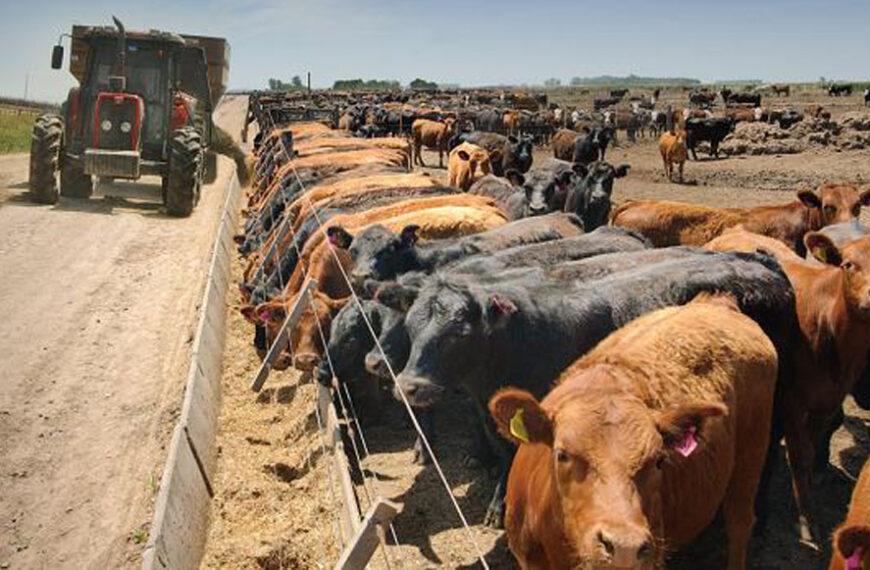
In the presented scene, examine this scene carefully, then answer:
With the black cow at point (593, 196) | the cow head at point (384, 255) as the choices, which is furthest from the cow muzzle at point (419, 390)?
the black cow at point (593, 196)

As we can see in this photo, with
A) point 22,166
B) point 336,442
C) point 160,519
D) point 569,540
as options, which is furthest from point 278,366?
point 22,166

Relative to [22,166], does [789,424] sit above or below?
below

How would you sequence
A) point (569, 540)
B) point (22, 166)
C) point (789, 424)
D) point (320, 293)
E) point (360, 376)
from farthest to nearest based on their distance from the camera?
point (22, 166), point (320, 293), point (360, 376), point (789, 424), point (569, 540)

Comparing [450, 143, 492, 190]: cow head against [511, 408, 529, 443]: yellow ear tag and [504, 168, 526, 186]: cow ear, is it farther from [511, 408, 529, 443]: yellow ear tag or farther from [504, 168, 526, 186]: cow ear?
[511, 408, 529, 443]: yellow ear tag

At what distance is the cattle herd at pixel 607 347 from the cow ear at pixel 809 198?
0.28ft

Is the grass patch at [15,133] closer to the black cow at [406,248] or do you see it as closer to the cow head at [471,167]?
the cow head at [471,167]

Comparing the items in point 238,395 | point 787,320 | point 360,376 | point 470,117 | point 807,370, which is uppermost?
point 470,117

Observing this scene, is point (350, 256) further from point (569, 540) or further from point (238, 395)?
point (569, 540)

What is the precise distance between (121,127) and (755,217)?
41.5 feet

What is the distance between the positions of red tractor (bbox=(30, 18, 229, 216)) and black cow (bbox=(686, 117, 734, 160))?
21113mm

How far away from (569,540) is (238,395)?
5.72 meters

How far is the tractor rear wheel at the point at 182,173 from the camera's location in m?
15.9

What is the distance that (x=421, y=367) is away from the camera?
5.14m

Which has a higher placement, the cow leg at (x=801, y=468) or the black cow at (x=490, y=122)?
the black cow at (x=490, y=122)
